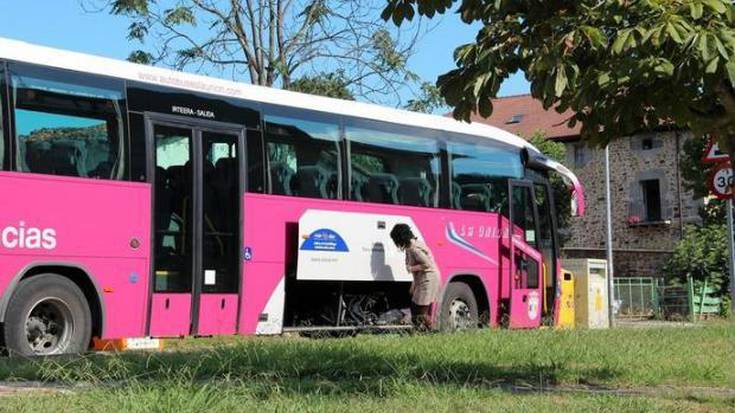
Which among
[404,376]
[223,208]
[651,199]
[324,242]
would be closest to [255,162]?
[223,208]

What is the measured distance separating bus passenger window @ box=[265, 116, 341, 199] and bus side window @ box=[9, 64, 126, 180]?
2.39m

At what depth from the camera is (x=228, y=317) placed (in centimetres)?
1222

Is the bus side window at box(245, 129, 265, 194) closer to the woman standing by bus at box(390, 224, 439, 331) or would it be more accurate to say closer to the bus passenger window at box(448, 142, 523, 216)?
the woman standing by bus at box(390, 224, 439, 331)

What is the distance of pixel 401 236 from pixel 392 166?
131 centimetres

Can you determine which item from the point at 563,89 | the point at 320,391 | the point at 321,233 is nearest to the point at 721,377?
the point at 320,391

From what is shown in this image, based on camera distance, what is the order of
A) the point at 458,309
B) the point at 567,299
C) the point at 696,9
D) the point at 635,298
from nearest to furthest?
the point at 696,9 → the point at 458,309 → the point at 567,299 → the point at 635,298

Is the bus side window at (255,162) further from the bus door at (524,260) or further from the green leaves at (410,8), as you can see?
the green leaves at (410,8)

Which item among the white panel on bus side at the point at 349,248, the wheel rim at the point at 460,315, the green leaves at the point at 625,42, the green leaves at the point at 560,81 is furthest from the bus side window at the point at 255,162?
→ the green leaves at the point at 625,42

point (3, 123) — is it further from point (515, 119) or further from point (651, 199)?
point (515, 119)

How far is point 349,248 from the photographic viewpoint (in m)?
13.8

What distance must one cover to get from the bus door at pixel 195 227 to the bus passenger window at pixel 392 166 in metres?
2.24

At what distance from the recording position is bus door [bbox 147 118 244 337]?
11.6 meters

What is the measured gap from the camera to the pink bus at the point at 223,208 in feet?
34.7

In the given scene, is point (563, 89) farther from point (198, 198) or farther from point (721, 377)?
point (198, 198)
